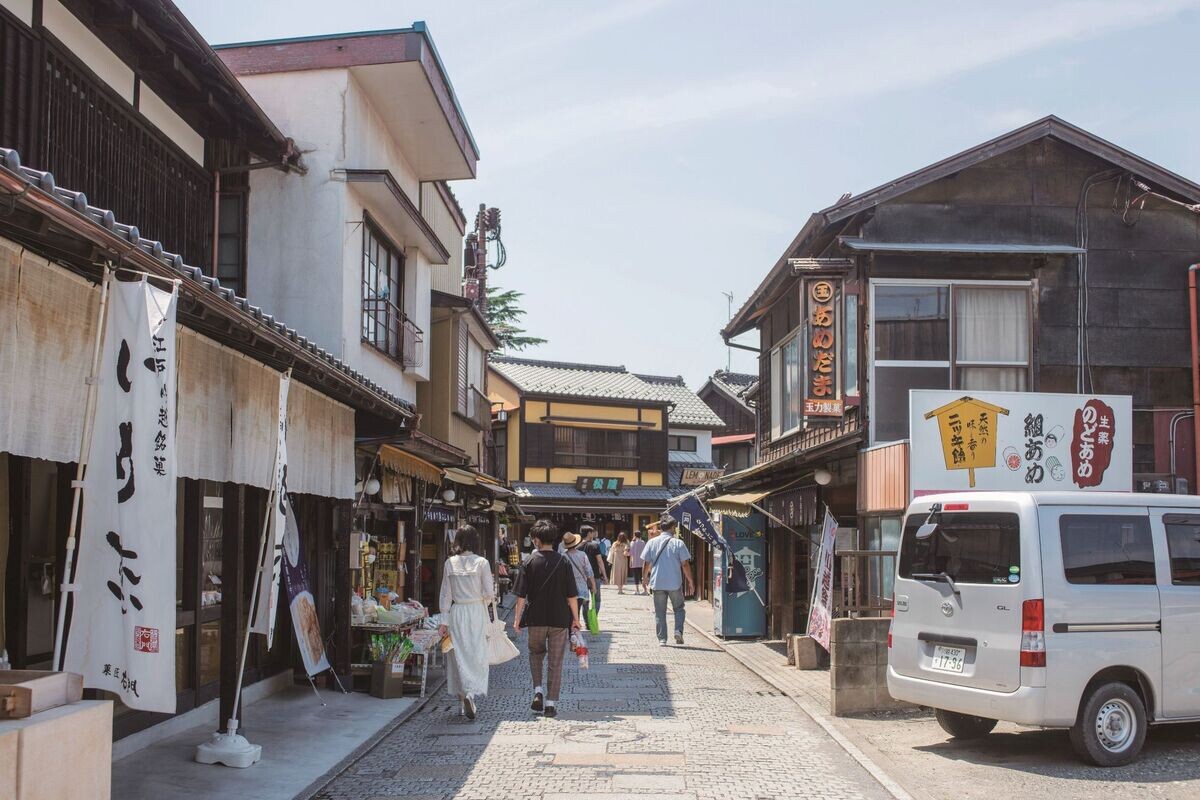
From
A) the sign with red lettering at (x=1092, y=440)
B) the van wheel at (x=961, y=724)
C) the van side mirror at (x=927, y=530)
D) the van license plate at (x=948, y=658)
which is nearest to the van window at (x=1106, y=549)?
the van license plate at (x=948, y=658)

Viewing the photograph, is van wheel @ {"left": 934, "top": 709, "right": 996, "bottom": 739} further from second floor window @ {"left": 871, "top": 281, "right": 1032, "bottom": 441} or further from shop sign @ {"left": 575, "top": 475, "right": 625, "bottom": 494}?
shop sign @ {"left": 575, "top": 475, "right": 625, "bottom": 494}

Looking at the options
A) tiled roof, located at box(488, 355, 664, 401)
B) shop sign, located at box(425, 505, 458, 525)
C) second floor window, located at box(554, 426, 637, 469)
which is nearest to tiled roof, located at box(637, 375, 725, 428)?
tiled roof, located at box(488, 355, 664, 401)

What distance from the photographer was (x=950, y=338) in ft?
49.8

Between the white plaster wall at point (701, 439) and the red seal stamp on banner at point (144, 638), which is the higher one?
the white plaster wall at point (701, 439)

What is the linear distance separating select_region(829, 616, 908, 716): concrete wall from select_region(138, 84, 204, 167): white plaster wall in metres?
8.83

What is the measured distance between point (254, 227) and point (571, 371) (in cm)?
3642

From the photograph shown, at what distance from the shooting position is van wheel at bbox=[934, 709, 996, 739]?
10.1 meters

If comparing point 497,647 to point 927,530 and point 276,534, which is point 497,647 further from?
point 927,530

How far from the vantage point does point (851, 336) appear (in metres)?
15.4

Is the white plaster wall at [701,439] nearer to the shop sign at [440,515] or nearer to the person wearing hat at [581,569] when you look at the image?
the shop sign at [440,515]

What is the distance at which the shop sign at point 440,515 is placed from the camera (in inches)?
765

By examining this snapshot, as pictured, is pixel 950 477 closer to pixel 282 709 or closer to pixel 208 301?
pixel 282 709

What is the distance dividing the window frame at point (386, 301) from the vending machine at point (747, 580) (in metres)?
6.86

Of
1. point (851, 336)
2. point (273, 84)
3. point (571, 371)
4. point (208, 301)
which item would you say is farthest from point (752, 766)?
point (571, 371)
